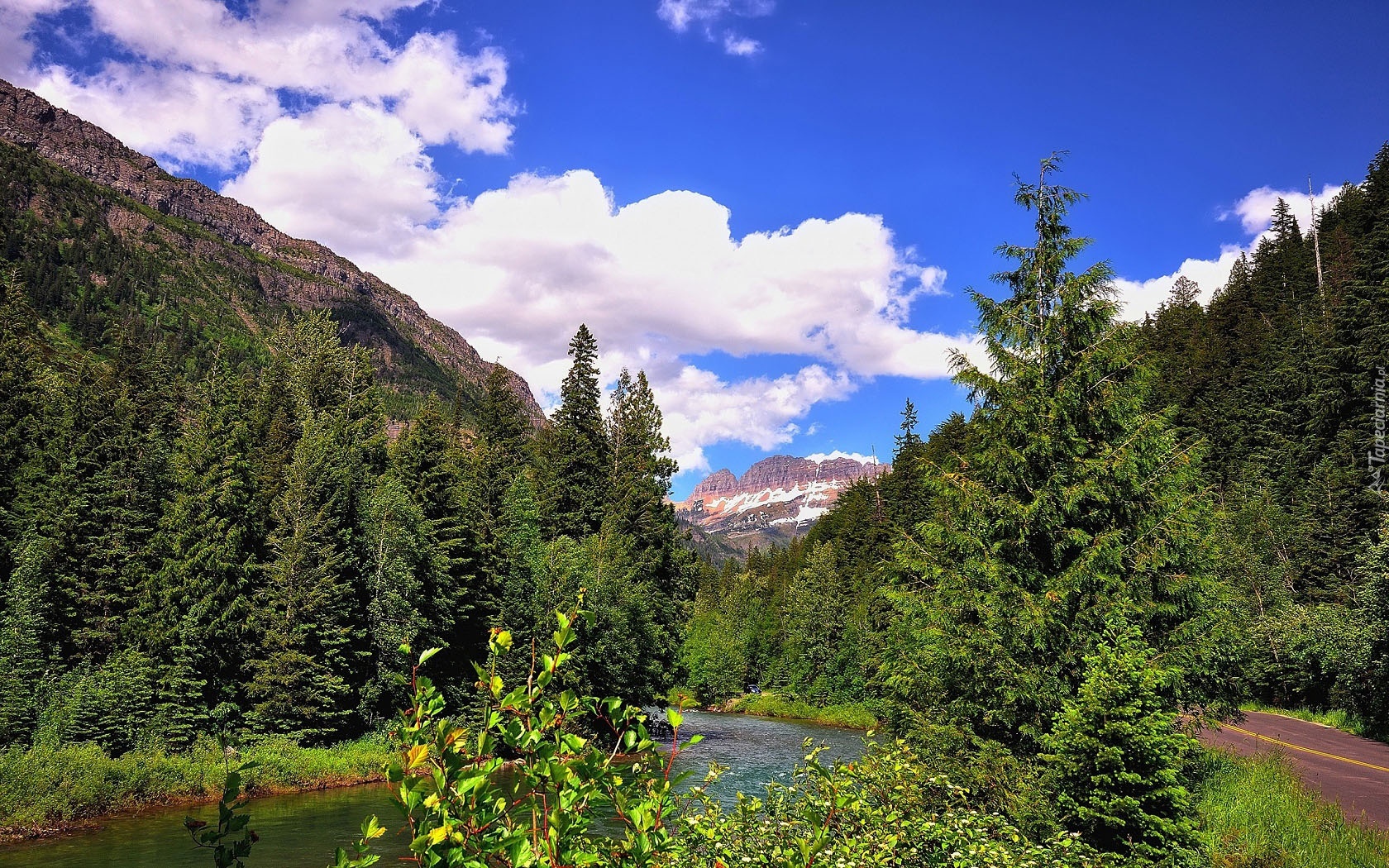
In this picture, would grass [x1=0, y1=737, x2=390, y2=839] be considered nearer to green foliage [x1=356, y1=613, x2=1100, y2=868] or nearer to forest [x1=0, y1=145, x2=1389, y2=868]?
forest [x1=0, y1=145, x2=1389, y2=868]

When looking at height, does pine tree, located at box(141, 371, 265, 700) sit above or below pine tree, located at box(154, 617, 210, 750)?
above

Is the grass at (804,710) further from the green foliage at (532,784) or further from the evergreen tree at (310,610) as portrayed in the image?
the green foliage at (532,784)

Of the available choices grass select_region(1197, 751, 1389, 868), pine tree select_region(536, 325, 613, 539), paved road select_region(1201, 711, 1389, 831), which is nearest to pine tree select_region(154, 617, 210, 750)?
pine tree select_region(536, 325, 613, 539)

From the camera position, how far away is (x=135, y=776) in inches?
909

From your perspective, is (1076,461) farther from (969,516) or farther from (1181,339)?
(1181,339)

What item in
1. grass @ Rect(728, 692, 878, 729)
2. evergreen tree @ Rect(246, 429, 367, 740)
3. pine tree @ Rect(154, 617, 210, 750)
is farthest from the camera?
grass @ Rect(728, 692, 878, 729)

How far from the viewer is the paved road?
14578 millimetres

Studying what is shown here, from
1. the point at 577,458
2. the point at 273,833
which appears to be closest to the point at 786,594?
the point at 577,458

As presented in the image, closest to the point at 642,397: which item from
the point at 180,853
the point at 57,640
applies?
the point at 57,640

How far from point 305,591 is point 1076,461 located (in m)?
28.1

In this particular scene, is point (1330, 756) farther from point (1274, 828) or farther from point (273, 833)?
point (273, 833)

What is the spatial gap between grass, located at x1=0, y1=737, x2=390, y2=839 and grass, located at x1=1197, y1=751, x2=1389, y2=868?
1845cm

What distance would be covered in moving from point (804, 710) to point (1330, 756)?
41739 millimetres

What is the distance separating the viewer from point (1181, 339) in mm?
79562
